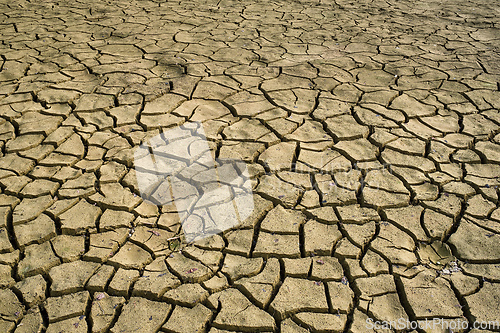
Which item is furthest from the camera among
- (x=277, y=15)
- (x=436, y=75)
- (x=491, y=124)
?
(x=277, y=15)

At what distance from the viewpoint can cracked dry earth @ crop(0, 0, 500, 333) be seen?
185cm

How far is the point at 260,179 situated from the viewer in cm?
259

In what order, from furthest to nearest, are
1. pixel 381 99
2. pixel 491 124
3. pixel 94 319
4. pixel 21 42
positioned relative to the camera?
pixel 21 42 < pixel 381 99 < pixel 491 124 < pixel 94 319

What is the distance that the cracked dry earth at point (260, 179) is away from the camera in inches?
72.7

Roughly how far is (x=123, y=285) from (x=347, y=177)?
148 cm

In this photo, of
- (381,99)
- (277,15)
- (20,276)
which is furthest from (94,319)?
(277,15)

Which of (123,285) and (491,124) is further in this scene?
(491,124)

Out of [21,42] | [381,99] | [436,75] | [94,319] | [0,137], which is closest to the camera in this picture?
[94,319]

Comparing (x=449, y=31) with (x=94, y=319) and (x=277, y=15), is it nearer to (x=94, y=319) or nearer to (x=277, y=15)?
(x=277, y=15)

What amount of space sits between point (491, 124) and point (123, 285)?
2890mm

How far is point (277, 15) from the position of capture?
5645 mm

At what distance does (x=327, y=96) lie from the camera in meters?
3.50

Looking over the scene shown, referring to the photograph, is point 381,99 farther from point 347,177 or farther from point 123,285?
point 123,285

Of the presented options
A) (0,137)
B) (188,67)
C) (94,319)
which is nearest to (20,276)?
(94,319)
